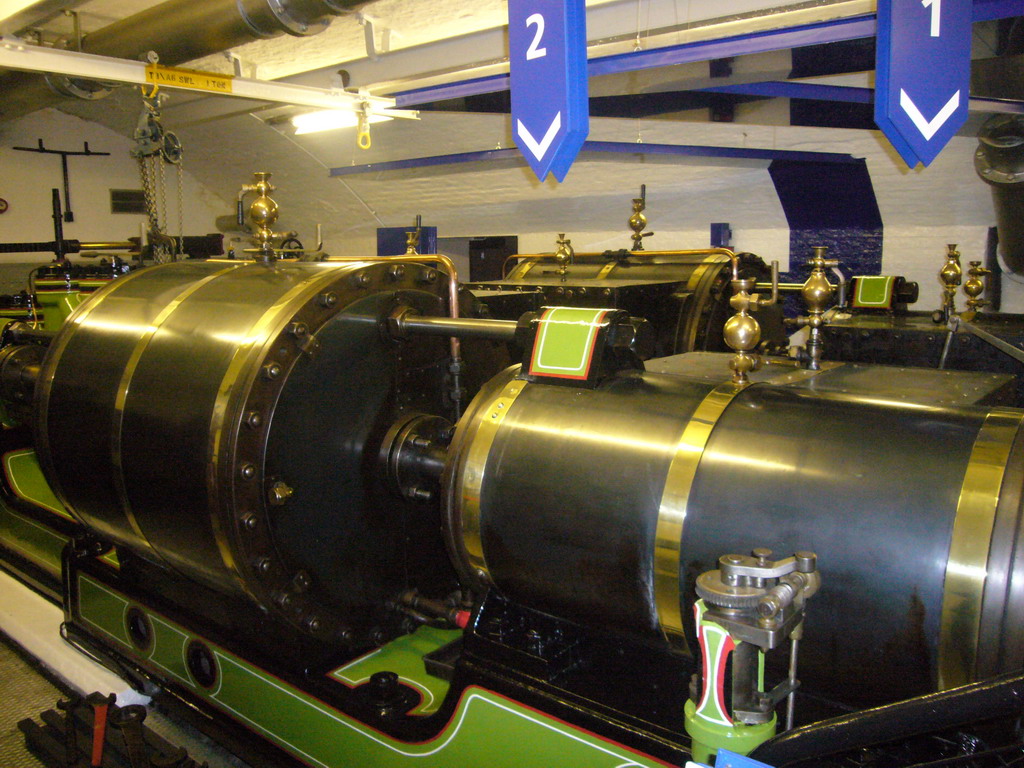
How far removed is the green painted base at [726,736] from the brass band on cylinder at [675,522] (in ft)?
1.04

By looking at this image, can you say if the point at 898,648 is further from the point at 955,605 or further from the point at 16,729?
the point at 16,729

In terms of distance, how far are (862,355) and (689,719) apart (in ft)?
9.82

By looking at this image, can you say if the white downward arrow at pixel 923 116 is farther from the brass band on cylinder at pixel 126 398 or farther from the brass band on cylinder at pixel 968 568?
the brass band on cylinder at pixel 126 398

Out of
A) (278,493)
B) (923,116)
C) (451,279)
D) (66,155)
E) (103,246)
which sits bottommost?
(278,493)

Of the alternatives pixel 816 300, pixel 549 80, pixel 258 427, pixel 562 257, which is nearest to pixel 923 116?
pixel 816 300

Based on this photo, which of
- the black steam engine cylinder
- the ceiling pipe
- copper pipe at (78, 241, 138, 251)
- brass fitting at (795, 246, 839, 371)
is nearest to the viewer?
the black steam engine cylinder

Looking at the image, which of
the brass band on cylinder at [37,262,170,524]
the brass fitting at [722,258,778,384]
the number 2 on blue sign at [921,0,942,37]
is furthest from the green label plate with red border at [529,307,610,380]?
the brass band on cylinder at [37,262,170,524]

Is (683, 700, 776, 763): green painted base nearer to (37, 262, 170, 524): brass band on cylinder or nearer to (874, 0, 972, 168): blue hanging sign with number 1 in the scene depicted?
(874, 0, 972, 168): blue hanging sign with number 1

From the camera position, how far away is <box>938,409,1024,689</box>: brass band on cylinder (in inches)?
45.9

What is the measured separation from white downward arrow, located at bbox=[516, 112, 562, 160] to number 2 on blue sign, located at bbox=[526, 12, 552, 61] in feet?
0.46

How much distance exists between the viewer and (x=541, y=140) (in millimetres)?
1787

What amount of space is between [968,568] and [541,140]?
1196 mm

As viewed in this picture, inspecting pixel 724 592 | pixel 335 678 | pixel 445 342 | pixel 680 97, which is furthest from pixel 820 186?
pixel 724 592

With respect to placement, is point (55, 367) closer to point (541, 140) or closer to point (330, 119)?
point (541, 140)
